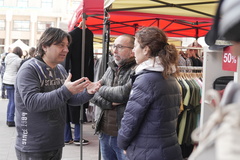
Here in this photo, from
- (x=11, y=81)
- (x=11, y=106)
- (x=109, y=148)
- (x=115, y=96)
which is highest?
(x=115, y=96)

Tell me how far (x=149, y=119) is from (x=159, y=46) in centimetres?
56

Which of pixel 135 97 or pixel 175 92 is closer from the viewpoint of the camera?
pixel 135 97

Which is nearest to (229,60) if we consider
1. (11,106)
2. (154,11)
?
(154,11)

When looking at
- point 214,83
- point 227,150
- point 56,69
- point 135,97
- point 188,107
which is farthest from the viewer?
point 188,107

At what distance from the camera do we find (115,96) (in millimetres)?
2859

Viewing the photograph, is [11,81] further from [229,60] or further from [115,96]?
[229,60]

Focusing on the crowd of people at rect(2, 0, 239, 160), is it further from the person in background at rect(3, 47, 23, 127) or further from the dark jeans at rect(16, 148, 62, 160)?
the person in background at rect(3, 47, 23, 127)

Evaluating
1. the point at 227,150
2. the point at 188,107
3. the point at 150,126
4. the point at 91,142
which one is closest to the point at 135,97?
the point at 150,126

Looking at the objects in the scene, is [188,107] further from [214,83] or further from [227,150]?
[227,150]

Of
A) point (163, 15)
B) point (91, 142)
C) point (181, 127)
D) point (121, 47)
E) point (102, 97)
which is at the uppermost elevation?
point (163, 15)

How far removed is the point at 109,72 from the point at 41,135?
1.04 meters

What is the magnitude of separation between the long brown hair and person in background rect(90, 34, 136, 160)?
56cm

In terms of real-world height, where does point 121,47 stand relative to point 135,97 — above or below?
above

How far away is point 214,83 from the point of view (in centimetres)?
285
